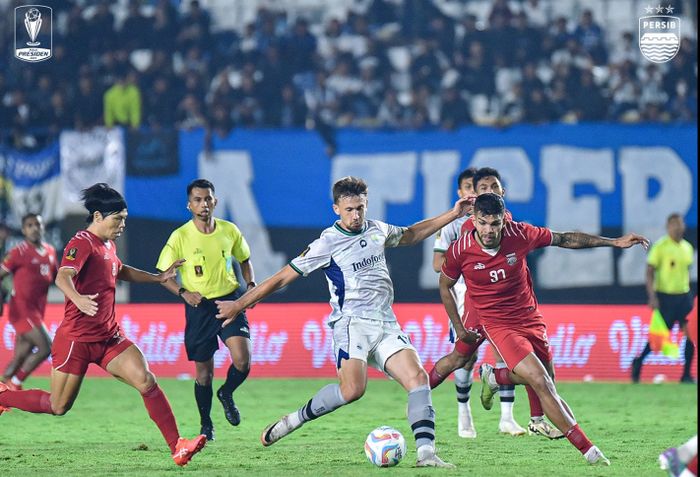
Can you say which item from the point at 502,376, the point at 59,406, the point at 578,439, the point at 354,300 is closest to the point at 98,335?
the point at 59,406

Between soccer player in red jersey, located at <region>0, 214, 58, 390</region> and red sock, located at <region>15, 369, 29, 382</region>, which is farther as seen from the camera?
soccer player in red jersey, located at <region>0, 214, 58, 390</region>

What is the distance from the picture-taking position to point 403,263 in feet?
59.7

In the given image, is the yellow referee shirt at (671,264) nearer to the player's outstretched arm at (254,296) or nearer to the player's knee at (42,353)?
the player's knee at (42,353)

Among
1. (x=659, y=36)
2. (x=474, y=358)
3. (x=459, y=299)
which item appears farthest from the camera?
(x=659, y=36)

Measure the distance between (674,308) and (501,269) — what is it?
815cm

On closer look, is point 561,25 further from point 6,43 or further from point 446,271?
point 446,271

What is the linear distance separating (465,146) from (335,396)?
1047cm

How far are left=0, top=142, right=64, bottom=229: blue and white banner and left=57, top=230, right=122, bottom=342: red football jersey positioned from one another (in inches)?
403

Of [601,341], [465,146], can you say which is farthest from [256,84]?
[601,341]

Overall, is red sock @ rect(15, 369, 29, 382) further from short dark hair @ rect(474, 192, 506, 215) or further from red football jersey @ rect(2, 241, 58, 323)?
short dark hair @ rect(474, 192, 506, 215)

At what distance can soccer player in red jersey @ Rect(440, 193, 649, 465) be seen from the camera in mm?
8219

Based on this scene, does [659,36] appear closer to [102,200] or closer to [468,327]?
[468,327]

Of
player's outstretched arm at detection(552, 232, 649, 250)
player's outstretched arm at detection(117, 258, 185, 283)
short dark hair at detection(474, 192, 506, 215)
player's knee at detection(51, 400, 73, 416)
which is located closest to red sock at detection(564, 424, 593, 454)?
player's outstretched arm at detection(552, 232, 649, 250)

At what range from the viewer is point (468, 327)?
10.1 metres
